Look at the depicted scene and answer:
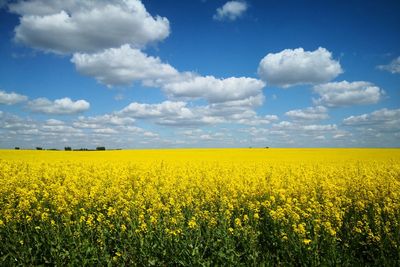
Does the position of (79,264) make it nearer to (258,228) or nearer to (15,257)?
(15,257)

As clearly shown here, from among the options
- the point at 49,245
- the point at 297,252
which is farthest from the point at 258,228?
the point at 49,245

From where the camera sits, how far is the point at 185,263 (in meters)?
5.58

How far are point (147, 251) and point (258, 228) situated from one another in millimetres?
2638

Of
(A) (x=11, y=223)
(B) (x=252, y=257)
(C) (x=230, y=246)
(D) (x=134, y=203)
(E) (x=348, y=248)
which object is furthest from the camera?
(D) (x=134, y=203)

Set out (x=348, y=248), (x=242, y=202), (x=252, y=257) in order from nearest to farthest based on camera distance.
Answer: (x=252, y=257) → (x=348, y=248) → (x=242, y=202)

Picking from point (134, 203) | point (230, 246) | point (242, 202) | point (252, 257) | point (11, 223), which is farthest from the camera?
point (242, 202)

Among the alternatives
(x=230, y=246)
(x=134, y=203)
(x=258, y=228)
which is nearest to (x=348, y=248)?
(x=258, y=228)

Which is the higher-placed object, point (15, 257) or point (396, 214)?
point (396, 214)

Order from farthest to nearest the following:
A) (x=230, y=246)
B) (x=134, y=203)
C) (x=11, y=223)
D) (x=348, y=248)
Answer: (x=134, y=203), (x=11, y=223), (x=348, y=248), (x=230, y=246)

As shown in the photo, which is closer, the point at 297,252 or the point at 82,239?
the point at 297,252

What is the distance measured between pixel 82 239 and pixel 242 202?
4392 millimetres

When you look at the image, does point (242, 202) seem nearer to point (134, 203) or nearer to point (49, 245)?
point (134, 203)

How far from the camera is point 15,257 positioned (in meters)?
6.12

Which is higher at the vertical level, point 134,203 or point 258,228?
point 134,203
